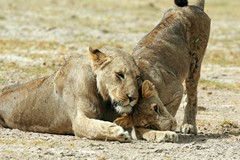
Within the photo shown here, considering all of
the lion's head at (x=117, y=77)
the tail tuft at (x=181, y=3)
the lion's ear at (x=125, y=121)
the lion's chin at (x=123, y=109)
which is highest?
the tail tuft at (x=181, y=3)

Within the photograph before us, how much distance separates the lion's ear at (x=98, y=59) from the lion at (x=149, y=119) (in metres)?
0.44

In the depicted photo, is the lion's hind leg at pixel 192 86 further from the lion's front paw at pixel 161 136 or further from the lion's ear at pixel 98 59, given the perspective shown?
the lion's ear at pixel 98 59

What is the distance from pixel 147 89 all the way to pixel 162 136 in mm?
489

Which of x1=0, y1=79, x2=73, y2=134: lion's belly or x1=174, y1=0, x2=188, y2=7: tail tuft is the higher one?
x1=174, y1=0, x2=188, y2=7: tail tuft

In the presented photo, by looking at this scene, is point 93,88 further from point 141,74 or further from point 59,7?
point 59,7

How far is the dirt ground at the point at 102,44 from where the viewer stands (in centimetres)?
764

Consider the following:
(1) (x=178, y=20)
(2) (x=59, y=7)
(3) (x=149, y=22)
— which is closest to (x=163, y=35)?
(1) (x=178, y=20)

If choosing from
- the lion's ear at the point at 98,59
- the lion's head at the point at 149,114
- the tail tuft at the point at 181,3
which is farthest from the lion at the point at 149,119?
the tail tuft at the point at 181,3

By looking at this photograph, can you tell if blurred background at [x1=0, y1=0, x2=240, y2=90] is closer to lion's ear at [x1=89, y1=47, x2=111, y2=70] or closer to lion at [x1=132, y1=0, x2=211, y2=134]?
lion at [x1=132, y1=0, x2=211, y2=134]

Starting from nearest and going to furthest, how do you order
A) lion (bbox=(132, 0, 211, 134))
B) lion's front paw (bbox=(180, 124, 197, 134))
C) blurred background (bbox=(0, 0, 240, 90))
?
1. lion (bbox=(132, 0, 211, 134))
2. lion's front paw (bbox=(180, 124, 197, 134))
3. blurred background (bbox=(0, 0, 240, 90))

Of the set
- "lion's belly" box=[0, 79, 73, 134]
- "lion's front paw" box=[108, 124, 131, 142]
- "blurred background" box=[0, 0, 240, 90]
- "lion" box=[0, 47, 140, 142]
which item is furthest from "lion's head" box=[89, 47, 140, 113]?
"blurred background" box=[0, 0, 240, 90]

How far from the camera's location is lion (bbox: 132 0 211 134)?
8820mm

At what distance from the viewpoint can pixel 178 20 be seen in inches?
405

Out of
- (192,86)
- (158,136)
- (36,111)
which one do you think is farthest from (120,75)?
(192,86)
